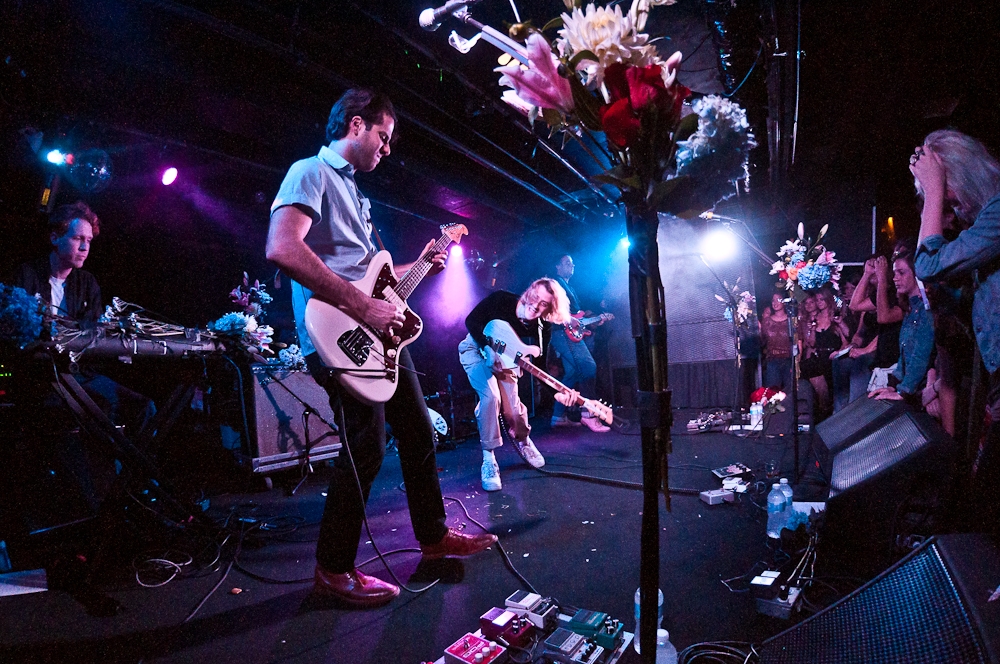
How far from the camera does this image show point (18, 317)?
2.36 m

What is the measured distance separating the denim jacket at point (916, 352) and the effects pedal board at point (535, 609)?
328cm

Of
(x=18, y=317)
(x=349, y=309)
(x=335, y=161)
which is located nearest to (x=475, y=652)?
(x=349, y=309)

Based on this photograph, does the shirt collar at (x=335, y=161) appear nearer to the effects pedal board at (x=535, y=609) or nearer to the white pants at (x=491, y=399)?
the effects pedal board at (x=535, y=609)

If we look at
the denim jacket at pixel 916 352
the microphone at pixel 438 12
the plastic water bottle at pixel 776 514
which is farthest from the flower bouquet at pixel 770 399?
the microphone at pixel 438 12

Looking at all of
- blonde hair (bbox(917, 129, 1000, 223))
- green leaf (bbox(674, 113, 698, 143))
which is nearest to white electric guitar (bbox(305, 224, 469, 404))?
green leaf (bbox(674, 113, 698, 143))

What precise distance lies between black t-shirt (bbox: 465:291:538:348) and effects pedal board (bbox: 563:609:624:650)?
118 inches

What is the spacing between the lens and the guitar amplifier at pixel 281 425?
4457 mm

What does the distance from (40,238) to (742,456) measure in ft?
24.8

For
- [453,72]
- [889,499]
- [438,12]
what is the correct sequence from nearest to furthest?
[438,12] < [889,499] < [453,72]

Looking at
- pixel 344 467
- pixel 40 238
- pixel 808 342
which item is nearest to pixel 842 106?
pixel 808 342

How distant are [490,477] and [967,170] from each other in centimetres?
359

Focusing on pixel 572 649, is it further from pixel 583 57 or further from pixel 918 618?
pixel 583 57

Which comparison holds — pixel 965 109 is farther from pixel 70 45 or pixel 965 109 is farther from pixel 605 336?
pixel 70 45

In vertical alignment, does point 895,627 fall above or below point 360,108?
below
